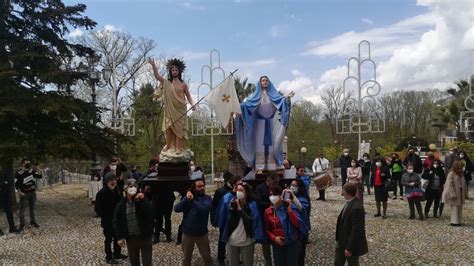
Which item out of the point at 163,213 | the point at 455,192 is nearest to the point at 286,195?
the point at 163,213

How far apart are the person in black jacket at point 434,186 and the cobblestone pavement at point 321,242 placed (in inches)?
16.9

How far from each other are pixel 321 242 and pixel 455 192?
4.15 metres

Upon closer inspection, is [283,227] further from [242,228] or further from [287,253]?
[242,228]

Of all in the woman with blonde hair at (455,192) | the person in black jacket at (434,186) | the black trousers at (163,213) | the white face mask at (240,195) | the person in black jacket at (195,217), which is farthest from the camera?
the person in black jacket at (434,186)

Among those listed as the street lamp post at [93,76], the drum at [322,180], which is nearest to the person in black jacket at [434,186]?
the drum at [322,180]

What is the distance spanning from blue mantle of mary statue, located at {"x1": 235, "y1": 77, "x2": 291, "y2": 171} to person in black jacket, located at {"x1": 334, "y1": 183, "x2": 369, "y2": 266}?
3355 millimetres

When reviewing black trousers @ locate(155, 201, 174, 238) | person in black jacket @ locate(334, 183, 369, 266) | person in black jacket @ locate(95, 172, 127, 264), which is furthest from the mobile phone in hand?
black trousers @ locate(155, 201, 174, 238)

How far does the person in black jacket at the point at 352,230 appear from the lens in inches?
227

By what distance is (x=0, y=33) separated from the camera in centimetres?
1684

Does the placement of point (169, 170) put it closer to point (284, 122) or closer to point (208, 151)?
point (284, 122)

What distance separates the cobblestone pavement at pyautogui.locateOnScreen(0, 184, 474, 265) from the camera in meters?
8.68

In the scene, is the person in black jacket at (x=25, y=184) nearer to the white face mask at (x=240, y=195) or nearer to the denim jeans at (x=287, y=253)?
the white face mask at (x=240, y=195)

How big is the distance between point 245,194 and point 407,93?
1974 inches

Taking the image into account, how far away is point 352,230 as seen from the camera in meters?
5.80
